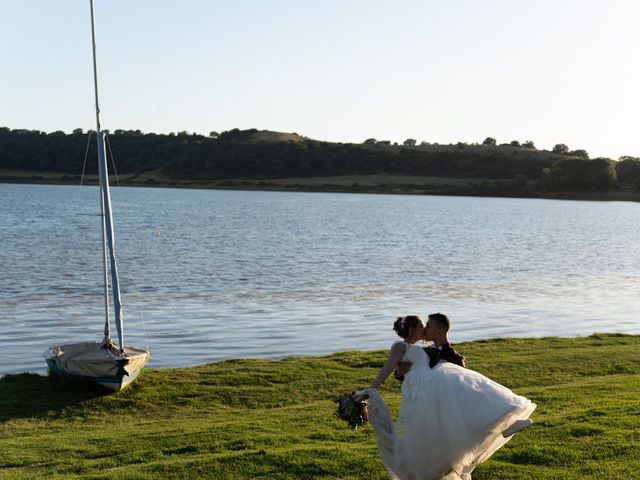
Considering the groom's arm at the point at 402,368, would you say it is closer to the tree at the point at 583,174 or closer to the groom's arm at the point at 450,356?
the groom's arm at the point at 450,356

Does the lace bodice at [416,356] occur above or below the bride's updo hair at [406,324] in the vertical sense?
below

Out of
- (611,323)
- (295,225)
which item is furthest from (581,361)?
(295,225)

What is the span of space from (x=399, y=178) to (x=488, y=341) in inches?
6909

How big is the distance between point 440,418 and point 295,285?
34.0 meters

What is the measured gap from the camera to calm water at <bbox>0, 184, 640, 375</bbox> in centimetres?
2747

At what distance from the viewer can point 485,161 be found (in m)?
196

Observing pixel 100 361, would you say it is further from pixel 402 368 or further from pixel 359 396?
pixel 402 368

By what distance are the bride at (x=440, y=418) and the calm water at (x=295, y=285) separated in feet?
50.5

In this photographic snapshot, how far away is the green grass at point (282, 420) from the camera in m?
10.6

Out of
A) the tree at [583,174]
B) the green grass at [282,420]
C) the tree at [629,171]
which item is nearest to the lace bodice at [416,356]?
the green grass at [282,420]

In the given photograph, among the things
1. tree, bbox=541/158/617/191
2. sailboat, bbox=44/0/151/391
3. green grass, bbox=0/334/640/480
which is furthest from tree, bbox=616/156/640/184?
sailboat, bbox=44/0/151/391

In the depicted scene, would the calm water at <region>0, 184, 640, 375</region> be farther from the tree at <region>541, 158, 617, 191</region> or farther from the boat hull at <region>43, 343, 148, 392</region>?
the tree at <region>541, 158, 617, 191</region>

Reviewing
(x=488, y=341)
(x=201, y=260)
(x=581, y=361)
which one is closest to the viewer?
(x=581, y=361)

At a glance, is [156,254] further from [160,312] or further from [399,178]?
[399,178]
